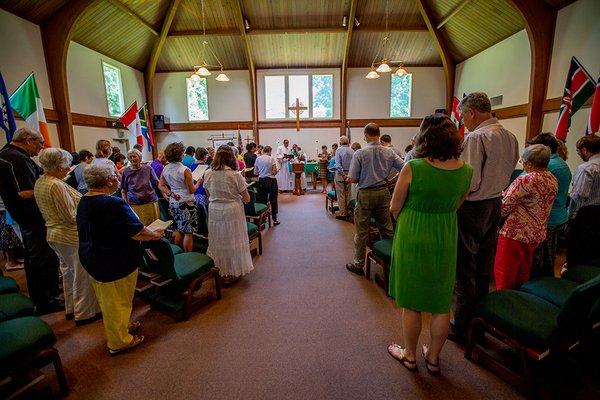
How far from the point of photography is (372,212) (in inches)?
136

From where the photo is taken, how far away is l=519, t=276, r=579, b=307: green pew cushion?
190cm

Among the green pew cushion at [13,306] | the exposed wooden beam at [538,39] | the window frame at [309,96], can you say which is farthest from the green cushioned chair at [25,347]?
the window frame at [309,96]

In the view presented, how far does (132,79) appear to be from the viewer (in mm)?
10078

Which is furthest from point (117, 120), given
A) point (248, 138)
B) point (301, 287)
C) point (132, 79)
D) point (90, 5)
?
point (301, 287)

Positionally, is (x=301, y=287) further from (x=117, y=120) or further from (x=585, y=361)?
(x=117, y=120)

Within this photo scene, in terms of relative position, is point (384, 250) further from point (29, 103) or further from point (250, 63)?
point (250, 63)

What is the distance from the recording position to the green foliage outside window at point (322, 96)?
1149cm

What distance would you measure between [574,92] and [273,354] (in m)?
6.41

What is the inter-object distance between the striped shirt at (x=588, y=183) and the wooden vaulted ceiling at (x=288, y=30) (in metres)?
6.22

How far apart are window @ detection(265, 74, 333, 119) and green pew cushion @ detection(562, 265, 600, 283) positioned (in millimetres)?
10117

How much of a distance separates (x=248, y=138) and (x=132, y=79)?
4316mm

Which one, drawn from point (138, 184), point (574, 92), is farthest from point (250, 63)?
point (574, 92)

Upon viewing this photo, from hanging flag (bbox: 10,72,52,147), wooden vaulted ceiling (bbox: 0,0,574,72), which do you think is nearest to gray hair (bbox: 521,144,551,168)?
hanging flag (bbox: 10,72,52,147)

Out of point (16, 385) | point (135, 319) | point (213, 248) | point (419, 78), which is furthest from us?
point (419, 78)
